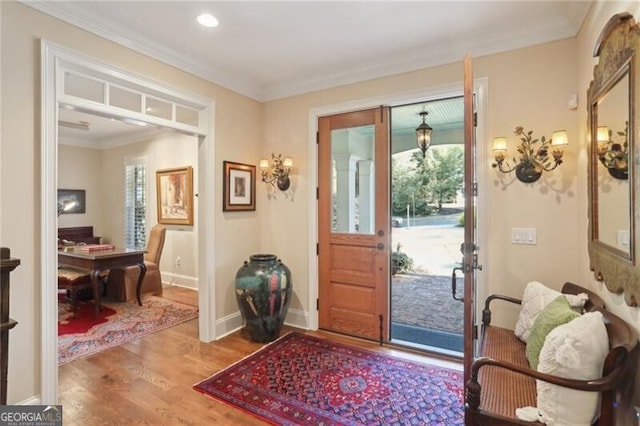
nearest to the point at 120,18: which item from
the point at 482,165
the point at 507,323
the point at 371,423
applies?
the point at 482,165

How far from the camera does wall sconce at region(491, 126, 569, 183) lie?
2500 millimetres

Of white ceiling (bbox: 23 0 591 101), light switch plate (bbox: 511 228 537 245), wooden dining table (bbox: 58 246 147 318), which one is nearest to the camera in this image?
white ceiling (bbox: 23 0 591 101)

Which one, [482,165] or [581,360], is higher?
[482,165]

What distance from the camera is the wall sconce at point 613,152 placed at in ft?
4.97

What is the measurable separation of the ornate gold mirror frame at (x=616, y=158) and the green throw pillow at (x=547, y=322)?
24cm

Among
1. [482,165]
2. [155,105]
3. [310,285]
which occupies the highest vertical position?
[155,105]

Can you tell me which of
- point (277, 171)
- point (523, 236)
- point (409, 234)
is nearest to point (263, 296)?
point (277, 171)

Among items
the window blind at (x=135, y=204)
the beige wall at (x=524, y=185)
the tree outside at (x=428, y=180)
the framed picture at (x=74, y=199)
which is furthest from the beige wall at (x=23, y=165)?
the tree outside at (x=428, y=180)

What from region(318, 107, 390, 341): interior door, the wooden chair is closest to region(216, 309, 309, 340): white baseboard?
region(318, 107, 390, 341): interior door

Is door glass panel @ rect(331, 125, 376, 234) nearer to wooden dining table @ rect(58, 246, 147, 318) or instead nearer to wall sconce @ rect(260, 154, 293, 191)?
wall sconce @ rect(260, 154, 293, 191)

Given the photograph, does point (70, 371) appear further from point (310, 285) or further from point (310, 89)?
point (310, 89)

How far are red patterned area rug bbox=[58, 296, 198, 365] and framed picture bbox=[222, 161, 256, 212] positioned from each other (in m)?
1.63

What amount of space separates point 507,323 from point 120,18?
12.9ft

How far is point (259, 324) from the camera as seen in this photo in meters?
3.24
